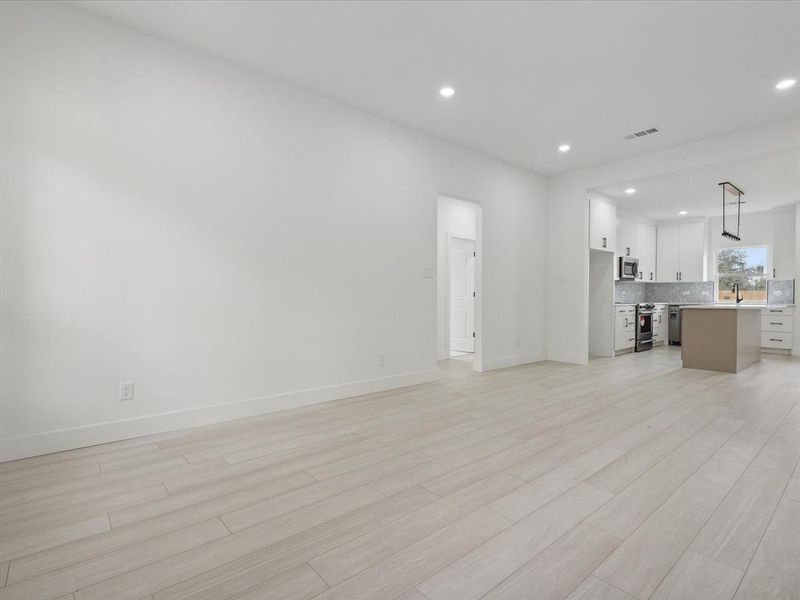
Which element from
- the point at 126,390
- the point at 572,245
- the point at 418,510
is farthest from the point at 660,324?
the point at 126,390

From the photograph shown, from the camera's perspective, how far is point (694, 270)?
8.49m

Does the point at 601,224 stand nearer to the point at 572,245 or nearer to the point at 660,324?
the point at 572,245

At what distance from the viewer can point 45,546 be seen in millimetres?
1671

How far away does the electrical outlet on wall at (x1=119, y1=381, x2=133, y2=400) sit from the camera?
113 inches

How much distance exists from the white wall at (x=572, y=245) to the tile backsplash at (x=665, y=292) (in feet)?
8.94

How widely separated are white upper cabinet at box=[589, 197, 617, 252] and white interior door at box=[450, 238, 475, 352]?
1.93 m

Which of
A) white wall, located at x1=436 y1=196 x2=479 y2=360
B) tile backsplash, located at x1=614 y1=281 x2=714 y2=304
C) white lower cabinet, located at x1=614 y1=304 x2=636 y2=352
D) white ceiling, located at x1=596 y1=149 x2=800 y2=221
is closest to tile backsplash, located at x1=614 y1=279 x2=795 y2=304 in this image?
tile backsplash, located at x1=614 y1=281 x2=714 y2=304

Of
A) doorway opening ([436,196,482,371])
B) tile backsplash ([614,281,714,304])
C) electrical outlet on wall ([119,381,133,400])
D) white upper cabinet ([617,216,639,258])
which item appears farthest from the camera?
tile backsplash ([614,281,714,304])

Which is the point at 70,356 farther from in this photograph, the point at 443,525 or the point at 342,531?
the point at 443,525

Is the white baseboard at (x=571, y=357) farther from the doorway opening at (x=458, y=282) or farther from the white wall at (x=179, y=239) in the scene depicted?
the white wall at (x=179, y=239)

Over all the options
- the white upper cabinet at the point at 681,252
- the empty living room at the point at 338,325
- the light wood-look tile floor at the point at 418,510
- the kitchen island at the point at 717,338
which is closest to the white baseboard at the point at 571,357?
the empty living room at the point at 338,325

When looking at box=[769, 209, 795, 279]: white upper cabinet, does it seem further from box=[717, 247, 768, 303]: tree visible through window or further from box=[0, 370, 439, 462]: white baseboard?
box=[0, 370, 439, 462]: white baseboard

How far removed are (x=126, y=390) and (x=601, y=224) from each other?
22.0 ft

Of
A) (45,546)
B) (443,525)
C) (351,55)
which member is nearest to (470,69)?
(351,55)
